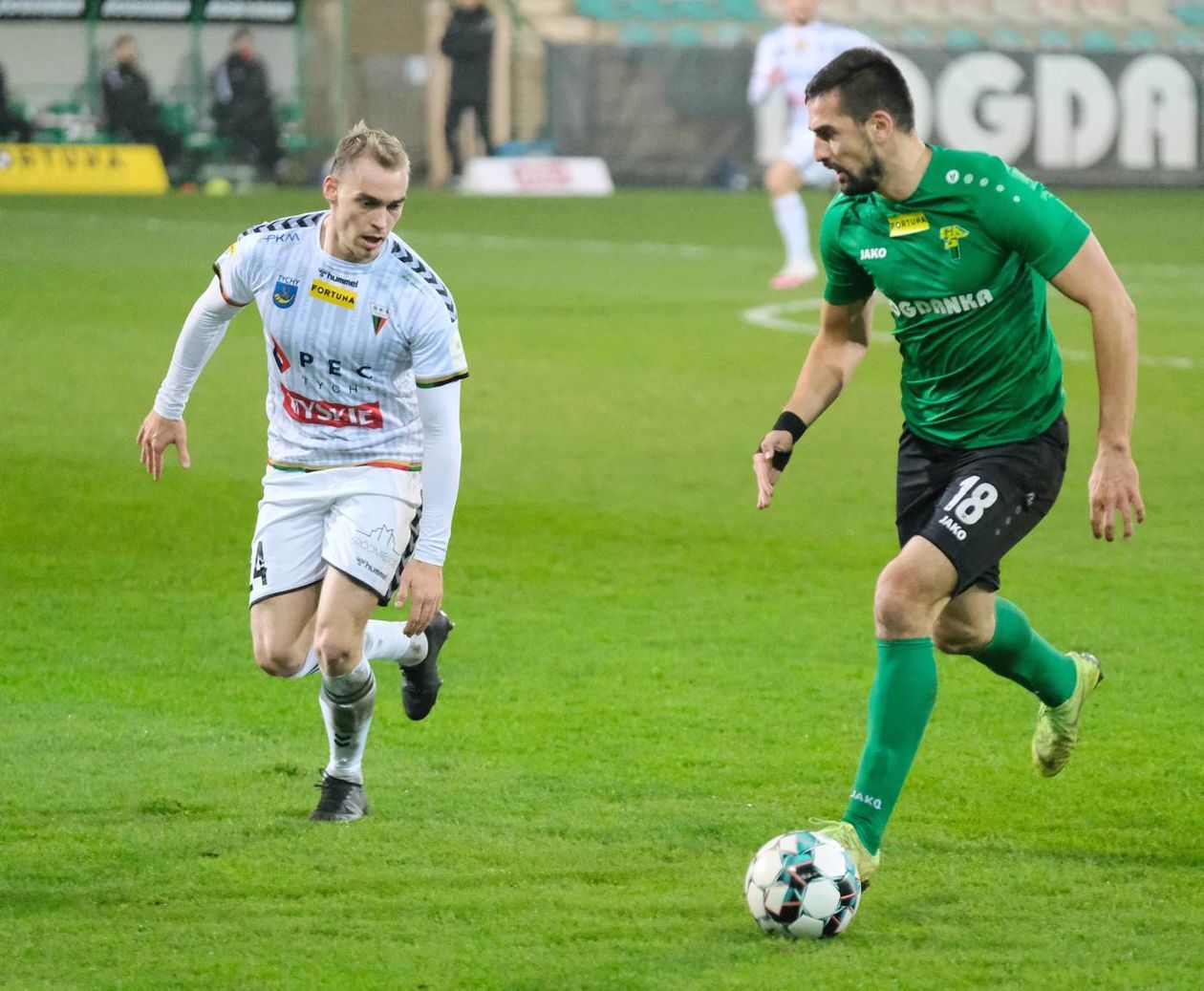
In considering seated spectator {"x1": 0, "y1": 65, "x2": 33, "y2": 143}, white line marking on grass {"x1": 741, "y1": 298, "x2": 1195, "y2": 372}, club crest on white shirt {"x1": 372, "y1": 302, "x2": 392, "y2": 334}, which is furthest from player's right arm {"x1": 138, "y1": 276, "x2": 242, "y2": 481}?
seated spectator {"x1": 0, "y1": 65, "x2": 33, "y2": 143}

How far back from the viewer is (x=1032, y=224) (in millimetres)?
5117

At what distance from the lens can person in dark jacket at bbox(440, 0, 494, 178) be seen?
30.4m

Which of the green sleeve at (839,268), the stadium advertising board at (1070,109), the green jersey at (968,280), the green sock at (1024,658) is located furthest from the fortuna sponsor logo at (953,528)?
the stadium advertising board at (1070,109)

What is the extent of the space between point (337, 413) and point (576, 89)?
2644cm

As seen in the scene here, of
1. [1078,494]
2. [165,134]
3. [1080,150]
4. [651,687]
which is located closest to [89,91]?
[165,134]

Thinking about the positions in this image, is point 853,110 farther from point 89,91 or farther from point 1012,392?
point 89,91

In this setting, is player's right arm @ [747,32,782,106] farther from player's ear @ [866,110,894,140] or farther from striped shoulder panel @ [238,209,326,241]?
player's ear @ [866,110,894,140]

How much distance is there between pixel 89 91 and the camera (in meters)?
30.8

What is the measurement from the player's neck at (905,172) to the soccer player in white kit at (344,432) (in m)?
1.14

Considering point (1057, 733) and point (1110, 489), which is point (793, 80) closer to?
point (1057, 733)

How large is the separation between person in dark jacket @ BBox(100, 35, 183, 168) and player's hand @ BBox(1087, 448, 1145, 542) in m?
25.6

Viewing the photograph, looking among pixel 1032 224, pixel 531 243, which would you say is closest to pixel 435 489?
pixel 1032 224

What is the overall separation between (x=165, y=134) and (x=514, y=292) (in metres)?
13.3

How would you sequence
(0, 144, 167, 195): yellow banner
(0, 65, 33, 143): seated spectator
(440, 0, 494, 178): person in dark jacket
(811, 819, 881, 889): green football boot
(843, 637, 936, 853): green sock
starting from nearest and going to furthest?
(811, 819, 881, 889): green football boot
(843, 637, 936, 853): green sock
(0, 144, 167, 195): yellow banner
(0, 65, 33, 143): seated spectator
(440, 0, 494, 178): person in dark jacket
